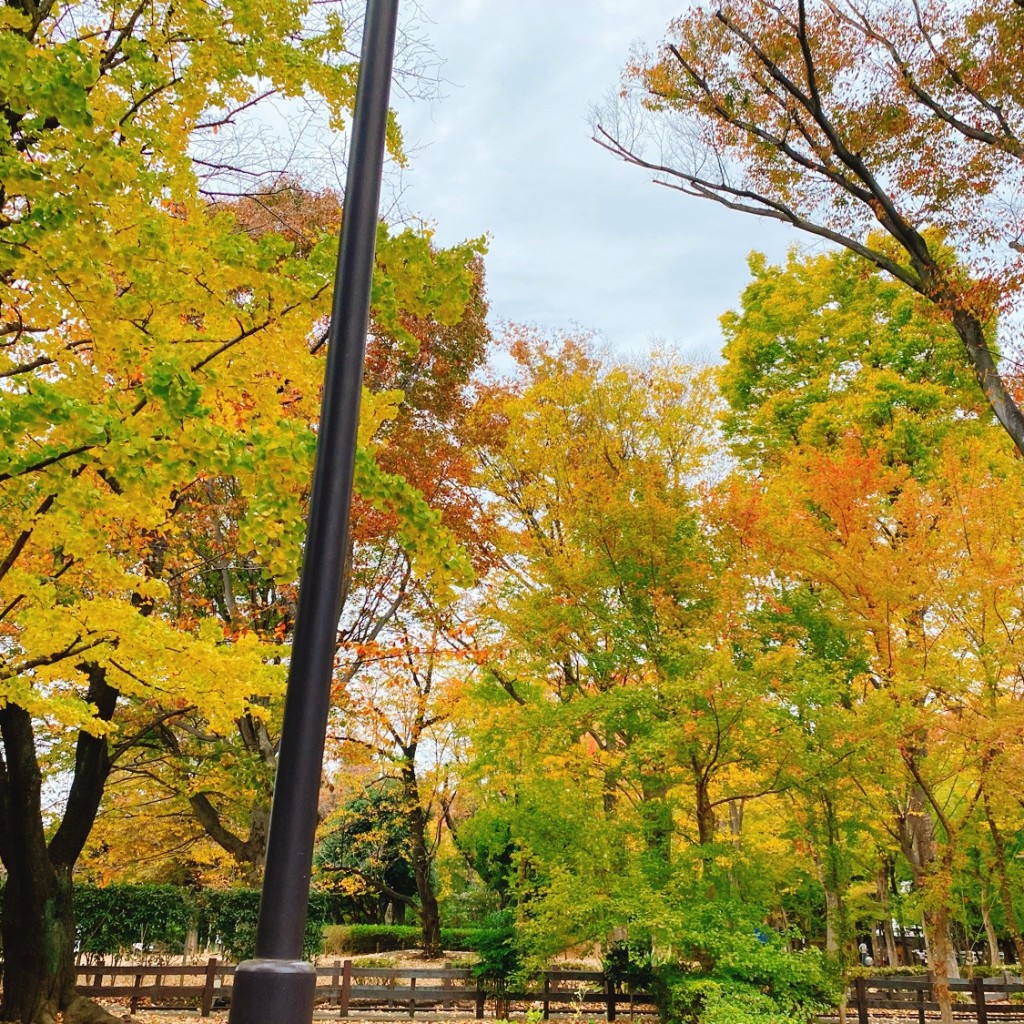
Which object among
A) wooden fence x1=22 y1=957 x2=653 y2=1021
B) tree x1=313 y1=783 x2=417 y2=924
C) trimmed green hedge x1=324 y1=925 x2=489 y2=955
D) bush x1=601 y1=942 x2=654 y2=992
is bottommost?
trimmed green hedge x1=324 y1=925 x2=489 y2=955

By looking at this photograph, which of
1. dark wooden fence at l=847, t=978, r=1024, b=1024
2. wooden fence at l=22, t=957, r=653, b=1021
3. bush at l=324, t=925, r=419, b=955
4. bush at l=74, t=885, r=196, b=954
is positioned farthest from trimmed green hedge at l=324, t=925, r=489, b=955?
dark wooden fence at l=847, t=978, r=1024, b=1024

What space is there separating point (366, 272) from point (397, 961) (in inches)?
822

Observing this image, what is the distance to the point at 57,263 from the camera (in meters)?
3.90

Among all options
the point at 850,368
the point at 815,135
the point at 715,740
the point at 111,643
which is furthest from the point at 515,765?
the point at 850,368

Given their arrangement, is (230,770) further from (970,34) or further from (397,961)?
(970,34)

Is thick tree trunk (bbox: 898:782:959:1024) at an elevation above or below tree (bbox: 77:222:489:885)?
below

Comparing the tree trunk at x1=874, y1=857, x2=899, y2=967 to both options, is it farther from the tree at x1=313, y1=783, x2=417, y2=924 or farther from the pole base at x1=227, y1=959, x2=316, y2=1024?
the pole base at x1=227, y1=959, x2=316, y2=1024

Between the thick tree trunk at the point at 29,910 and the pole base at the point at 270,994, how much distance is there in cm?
794

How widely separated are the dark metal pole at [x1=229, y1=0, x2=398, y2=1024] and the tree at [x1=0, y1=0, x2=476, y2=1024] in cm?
140

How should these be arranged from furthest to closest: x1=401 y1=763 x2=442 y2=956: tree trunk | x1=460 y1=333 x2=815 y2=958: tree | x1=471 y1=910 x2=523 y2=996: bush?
x1=401 y1=763 x2=442 y2=956: tree trunk < x1=471 y1=910 x2=523 y2=996: bush < x1=460 y1=333 x2=815 y2=958: tree

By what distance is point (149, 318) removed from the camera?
181 inches

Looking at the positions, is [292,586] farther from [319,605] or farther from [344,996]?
[319,605]

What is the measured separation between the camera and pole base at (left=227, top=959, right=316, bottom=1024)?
6.08 ft

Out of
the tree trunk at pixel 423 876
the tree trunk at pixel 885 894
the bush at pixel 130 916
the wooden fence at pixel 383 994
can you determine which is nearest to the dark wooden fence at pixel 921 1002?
the tree trunk at pixel 885 894
